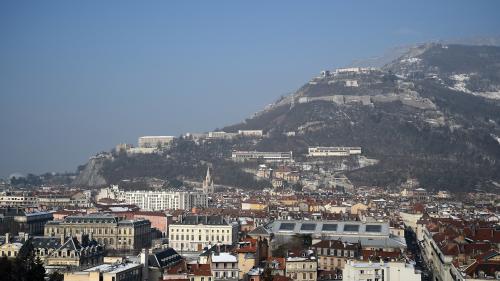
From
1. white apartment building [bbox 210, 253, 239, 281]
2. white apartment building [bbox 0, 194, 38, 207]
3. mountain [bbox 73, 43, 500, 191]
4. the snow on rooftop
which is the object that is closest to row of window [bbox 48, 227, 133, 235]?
the snow on rooftop

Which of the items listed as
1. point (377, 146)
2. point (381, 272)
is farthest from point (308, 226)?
point (377, 146)

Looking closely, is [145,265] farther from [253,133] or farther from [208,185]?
[253,133]

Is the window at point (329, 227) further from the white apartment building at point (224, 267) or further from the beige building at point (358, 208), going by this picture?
the beige building at point (358, 208)

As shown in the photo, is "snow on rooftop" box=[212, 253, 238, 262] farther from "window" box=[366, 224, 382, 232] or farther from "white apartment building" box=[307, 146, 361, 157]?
"white apartment building" box=[307, 146, 361, 157]

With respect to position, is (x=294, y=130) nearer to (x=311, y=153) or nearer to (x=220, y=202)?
(x=311, y=153)

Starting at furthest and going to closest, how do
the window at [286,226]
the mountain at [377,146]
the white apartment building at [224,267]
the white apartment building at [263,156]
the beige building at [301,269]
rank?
the white apartment building at [263,156] < the mountain at [377,146] < the window at [286,226] < the beige building at [301,269] < the white apartment building at [224,267]

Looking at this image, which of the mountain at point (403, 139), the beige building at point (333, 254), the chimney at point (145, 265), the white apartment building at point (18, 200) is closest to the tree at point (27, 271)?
the chimney at point (145, 265)
